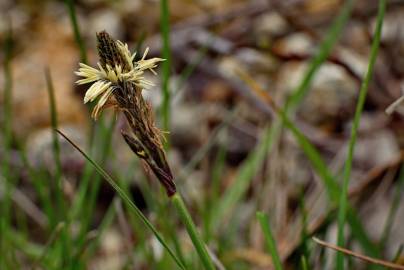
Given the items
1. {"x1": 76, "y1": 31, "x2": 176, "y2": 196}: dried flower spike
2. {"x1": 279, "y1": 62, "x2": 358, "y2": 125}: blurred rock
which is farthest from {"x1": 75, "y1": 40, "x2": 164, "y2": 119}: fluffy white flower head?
{"x1": 279, "y1": 62, "x2": 358, "y2": 125}: blurred rock

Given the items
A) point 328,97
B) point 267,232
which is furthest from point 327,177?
point 328,97

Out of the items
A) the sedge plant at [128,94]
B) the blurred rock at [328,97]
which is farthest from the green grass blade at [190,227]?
the blurred rock at [328,97]

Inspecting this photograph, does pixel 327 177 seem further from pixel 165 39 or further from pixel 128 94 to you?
pixel 128 94

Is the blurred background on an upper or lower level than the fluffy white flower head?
lower

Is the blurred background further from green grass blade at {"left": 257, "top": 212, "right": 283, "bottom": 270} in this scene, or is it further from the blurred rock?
green grass blade at {"left": 257, "top": 212, "right": 283, "bottom": 270}

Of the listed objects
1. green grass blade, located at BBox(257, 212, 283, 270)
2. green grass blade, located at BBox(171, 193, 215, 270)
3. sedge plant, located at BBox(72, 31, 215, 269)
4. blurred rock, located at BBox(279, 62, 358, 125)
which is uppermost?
sedge plant, located at BBox(72, 31, 215, 269)
